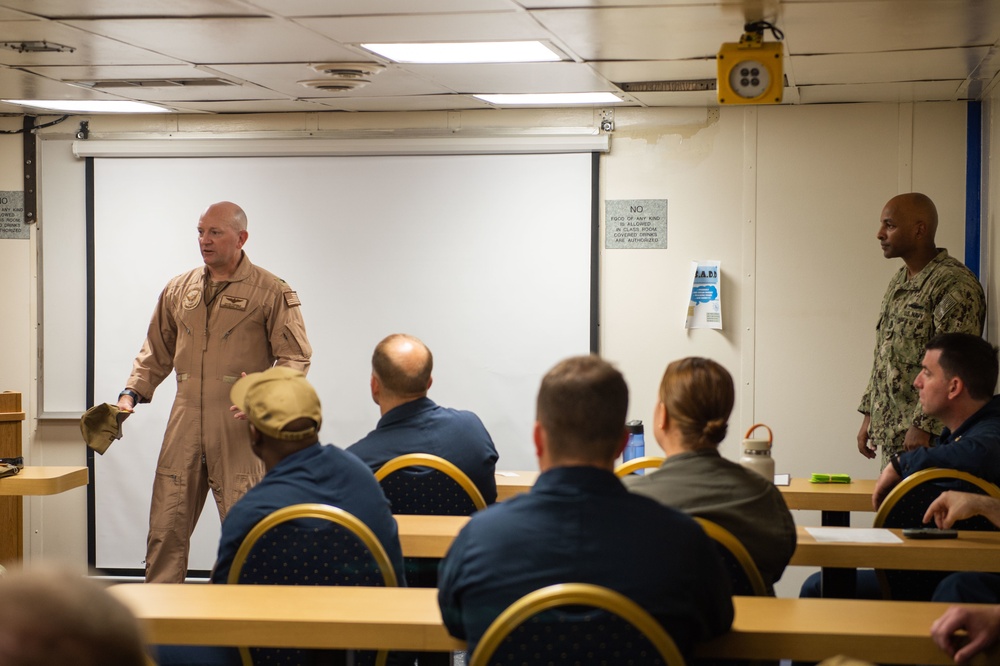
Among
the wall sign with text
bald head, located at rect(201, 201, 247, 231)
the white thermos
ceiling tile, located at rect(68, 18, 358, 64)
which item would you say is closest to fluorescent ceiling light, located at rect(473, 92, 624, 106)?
the wall sign with text

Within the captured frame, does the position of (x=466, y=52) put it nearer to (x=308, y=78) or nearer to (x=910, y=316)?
(x=308, y=78)

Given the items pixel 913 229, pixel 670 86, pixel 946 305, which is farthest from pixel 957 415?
pixel 670 86

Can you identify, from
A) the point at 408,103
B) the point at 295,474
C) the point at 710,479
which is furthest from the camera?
the point at 408,103

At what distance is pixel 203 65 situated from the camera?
468 cm

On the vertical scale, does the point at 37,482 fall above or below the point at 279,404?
below

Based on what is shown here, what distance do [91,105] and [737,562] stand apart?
4683mm

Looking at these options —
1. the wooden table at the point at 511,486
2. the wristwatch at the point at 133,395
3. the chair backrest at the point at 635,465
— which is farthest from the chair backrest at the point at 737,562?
the wristwatch at the point at 133,395

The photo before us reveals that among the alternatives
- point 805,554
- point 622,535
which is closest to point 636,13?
point 805,554

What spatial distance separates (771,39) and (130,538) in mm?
4318

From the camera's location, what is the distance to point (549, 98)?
557cm

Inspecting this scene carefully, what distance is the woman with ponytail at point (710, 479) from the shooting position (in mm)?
2426

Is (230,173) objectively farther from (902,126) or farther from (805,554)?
(805,554)

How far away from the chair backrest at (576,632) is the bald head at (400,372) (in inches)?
70.8

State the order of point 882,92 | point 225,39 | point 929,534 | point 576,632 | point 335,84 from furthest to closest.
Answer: point 882,92, point 335,84, point 225,39, point 929,534, point 576,632
